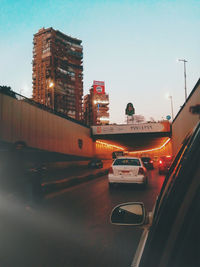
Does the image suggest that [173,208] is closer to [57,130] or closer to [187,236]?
[187,236]

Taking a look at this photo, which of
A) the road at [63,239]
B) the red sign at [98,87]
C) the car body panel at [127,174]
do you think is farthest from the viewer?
the red sign at [98,87]

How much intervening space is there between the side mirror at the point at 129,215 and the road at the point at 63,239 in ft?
1.30

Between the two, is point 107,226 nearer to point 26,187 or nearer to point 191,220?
point 26,187

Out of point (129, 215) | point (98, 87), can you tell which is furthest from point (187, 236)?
point (98, 87)

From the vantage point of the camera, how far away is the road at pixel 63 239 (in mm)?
3428

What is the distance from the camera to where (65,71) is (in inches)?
4914

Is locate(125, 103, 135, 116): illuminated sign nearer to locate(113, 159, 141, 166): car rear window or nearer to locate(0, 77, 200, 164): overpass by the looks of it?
locate(0, 77, 200, 164): overpass

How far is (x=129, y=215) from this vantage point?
198 centimetres

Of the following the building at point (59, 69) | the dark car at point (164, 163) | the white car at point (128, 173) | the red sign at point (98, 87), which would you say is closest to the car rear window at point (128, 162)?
the white car at point (128, 173)

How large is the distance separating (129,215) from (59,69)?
12558cm

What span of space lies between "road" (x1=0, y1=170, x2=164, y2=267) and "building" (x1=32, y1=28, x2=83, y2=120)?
11334cm

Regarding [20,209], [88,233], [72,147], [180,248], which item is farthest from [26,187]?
[72,147]

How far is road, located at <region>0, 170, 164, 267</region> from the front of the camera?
343 cm

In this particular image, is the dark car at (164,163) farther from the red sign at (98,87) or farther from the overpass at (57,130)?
the red sign at (98,87)
